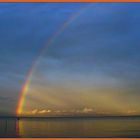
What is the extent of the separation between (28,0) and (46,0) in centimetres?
58

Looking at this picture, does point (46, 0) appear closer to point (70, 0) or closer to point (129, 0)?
point (70, 0)

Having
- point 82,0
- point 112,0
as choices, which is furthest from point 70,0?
point 112,0

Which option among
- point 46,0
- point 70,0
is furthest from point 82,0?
point 46,0

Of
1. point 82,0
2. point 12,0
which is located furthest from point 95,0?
point 12,0

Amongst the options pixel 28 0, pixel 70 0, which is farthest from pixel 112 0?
pixel 28 0

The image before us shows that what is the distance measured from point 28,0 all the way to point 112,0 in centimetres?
257

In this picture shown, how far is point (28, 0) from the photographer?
1262 cm

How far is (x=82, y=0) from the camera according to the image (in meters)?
12.1

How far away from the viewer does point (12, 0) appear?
1238 cm

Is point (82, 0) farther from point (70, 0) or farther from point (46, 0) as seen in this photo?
point (46, 0)

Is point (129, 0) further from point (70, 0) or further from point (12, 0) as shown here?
point (12, 0)

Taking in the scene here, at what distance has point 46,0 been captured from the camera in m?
12.5

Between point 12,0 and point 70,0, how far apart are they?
5.79ft

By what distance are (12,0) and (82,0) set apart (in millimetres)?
2119
